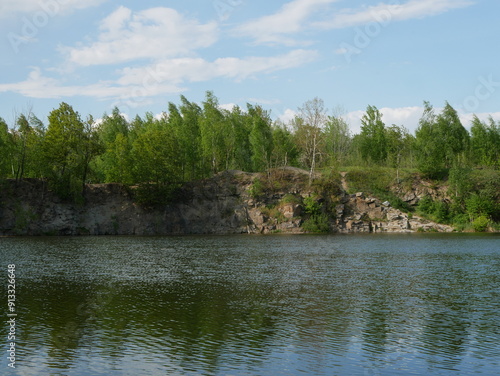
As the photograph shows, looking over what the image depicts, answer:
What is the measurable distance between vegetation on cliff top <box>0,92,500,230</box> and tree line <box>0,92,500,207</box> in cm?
21

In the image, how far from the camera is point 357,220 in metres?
98.0

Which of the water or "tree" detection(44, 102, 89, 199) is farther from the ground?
"tree" detection(44, 102, 89, 199)

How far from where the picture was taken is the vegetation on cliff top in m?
Answer: 94.9

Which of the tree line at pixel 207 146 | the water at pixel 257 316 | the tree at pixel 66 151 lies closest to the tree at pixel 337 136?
the tree line at pixel 207 146

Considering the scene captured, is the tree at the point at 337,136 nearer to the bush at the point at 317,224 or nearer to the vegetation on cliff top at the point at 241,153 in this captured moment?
the vegetation on cliff top at the point at 241,153

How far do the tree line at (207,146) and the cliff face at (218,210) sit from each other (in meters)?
3.48

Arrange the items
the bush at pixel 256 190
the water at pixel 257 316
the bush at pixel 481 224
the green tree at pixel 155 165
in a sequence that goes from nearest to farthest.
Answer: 1. the water at pixel 257 316
2. the bush at pixel 481 224
3. the green tree at pixel 155 165
4. the bush at pixel 256 190

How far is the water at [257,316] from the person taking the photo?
61.8 feet

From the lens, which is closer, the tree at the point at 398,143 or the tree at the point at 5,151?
the tree at the point at 5,151

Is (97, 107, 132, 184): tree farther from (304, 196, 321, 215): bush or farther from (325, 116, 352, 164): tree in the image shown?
(325, 116, 352, 164): tree

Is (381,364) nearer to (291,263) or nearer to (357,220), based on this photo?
(291,263)

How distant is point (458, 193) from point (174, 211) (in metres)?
55.3

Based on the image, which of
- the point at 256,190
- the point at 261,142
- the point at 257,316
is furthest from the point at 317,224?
the point at 257,316

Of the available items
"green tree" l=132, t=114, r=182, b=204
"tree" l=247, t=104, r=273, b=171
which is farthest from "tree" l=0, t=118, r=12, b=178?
"tree" l=247, t=104, r=273, b=171
